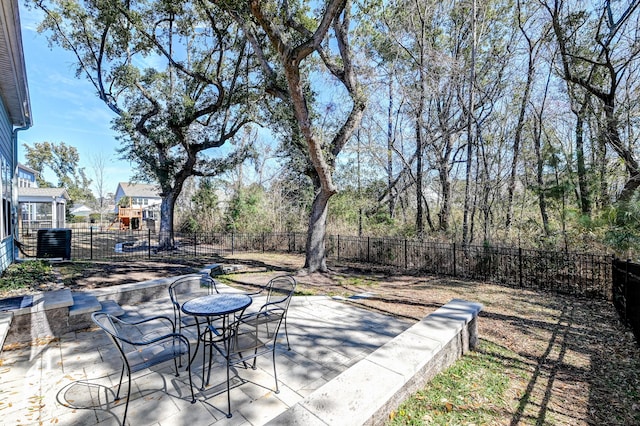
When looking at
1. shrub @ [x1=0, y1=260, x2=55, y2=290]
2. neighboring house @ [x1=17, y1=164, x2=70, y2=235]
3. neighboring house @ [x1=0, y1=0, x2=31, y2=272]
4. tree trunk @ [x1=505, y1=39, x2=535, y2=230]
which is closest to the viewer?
neighboring house @ [x1=0, y1=0, x2=31, y2=272]

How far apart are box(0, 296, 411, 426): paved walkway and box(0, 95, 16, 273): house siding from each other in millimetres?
4232

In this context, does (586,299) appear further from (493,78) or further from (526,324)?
(493,78)

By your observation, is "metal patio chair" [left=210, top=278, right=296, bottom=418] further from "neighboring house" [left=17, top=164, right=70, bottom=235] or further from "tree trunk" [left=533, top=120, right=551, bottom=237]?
"neighboring house" [left=17, top=164, right=70, bottom=235]

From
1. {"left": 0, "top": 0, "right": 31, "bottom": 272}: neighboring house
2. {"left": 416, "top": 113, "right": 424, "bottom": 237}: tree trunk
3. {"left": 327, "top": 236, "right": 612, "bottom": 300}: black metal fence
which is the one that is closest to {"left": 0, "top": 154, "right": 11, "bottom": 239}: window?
{"left": 0, "top": 0, "right": 31, "bottom": 272}: neighboring house

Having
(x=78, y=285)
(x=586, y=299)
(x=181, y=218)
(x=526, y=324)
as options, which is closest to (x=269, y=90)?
(x=78, y=285)

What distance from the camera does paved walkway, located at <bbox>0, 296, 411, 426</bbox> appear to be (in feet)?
6.88

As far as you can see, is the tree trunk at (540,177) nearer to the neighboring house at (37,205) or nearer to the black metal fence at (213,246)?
the black metal fence at (213,246)

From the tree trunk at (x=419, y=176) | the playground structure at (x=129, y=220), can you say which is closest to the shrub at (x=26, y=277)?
the tree trunk at (x=419, y=176)

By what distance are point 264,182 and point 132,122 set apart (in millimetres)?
7960

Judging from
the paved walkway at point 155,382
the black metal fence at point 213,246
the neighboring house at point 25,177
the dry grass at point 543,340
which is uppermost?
the neighboring house at point 25,177

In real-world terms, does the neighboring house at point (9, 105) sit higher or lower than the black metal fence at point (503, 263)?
higher

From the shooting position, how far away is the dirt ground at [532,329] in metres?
2.36

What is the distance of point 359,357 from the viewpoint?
3.04 m

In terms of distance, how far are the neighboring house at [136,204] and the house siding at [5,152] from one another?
1296cm
